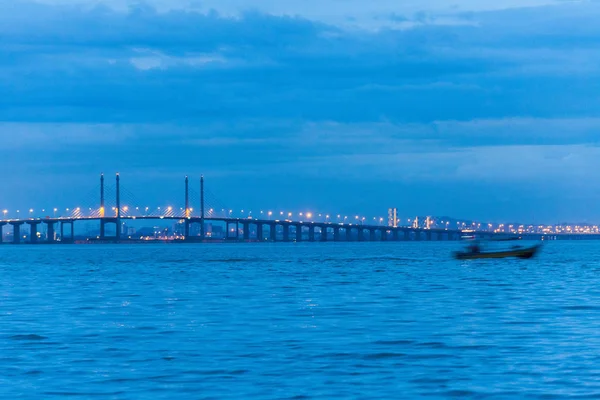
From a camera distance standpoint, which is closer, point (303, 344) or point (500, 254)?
point (303, 344)

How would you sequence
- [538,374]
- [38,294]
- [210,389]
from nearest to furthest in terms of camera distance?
[210,389], [538,374], [38,294]

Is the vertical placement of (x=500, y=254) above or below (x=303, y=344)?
above

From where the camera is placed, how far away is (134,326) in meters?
23.4

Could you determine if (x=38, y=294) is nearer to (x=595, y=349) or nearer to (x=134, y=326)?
(x=134, y=326)

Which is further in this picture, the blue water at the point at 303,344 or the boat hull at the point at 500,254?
the boat hull at the point at 500,254

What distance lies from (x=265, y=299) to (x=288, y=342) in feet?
39.6

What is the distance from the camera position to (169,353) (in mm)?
18484

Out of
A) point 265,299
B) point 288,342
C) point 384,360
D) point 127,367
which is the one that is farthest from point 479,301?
point 127,367

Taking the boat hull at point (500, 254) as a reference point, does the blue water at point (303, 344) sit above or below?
below

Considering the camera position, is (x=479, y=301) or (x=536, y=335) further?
(x=479, y=301)

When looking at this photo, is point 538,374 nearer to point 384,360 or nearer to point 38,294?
point 384,360

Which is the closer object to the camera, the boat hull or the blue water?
the blue water

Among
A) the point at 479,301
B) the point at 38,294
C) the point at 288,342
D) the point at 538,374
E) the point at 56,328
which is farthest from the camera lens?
the point at 38,294

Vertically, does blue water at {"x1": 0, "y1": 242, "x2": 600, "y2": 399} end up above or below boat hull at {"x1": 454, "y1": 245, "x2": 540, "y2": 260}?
below
